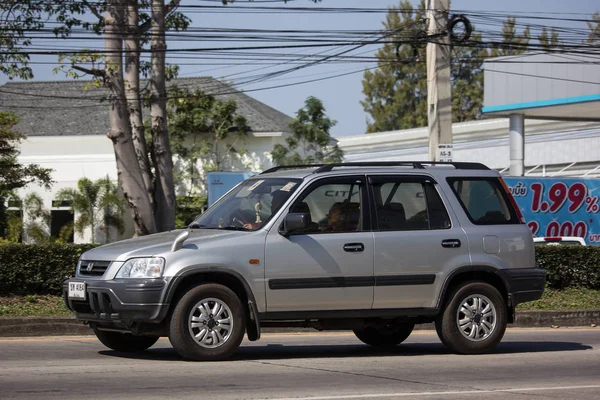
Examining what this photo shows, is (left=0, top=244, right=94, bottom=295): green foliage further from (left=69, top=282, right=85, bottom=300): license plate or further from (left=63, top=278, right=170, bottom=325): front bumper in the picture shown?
(left=63, top=278, right=170, bottom=325): front bumper

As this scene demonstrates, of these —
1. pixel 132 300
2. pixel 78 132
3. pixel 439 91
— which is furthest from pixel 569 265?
pixel 78 132

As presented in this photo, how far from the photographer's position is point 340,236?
9.94 m

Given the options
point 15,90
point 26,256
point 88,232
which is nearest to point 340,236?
point 26,256

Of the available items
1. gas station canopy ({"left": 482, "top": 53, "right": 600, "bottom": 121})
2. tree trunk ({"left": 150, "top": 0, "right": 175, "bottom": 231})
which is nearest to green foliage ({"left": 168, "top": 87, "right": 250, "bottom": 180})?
gas station canopy ({"left": 482, "top": 53, "right": 600, "bottom": 121})

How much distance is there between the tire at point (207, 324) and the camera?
926 centimetres

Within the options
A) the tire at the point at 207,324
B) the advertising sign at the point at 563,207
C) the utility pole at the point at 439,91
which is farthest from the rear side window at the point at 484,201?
the advertising sign at the point at 563,207

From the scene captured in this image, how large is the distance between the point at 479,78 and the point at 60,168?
44391 millimetres

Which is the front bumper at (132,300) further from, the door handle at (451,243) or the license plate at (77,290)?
the door handle at (451,243)

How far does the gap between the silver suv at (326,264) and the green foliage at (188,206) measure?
2921cm

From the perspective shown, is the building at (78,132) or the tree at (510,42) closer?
the tree at (510,42)

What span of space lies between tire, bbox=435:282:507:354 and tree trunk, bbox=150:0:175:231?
1594cm

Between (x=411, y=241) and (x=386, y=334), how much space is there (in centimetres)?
174

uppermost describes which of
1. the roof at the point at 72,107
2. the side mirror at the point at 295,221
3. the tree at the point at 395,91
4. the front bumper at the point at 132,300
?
the tree at the point at 395,91

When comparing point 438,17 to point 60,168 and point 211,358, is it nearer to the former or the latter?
point 211,358
